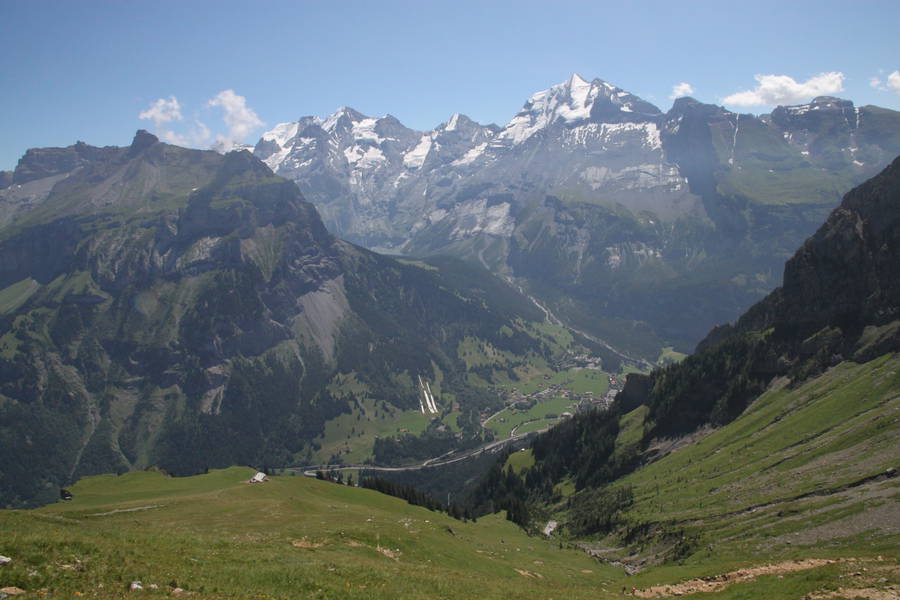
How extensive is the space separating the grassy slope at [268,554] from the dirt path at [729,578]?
328 inches

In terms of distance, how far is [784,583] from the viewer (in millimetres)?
44875

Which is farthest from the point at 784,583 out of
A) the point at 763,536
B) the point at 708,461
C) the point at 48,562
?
the point at 708,461

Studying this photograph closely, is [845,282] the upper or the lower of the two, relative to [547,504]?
upper

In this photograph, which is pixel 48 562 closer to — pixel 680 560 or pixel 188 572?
pixel 188 572

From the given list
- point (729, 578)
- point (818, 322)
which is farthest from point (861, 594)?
point (818, 322)

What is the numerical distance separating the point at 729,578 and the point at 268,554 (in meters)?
45.2

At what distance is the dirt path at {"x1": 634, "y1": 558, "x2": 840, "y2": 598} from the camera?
51.3 metres

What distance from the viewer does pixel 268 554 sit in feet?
137

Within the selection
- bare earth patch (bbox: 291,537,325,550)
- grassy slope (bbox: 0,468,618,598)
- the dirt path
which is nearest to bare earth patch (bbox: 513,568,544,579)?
grassy slope (bbox: 0,468,618,598)

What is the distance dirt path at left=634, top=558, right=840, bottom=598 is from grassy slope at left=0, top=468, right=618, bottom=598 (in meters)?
8.32

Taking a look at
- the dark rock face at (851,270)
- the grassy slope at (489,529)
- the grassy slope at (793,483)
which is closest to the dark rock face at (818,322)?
the dark rock face at (851,270)

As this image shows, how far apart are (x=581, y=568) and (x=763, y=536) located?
94.6 ft

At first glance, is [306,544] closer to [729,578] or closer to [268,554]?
[268,554]

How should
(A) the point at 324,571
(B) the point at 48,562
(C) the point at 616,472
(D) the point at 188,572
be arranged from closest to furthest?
(B) the point at 48,562, (D) the point at 188,572, (A) the point at 324,571, (C) the point at 616,472
